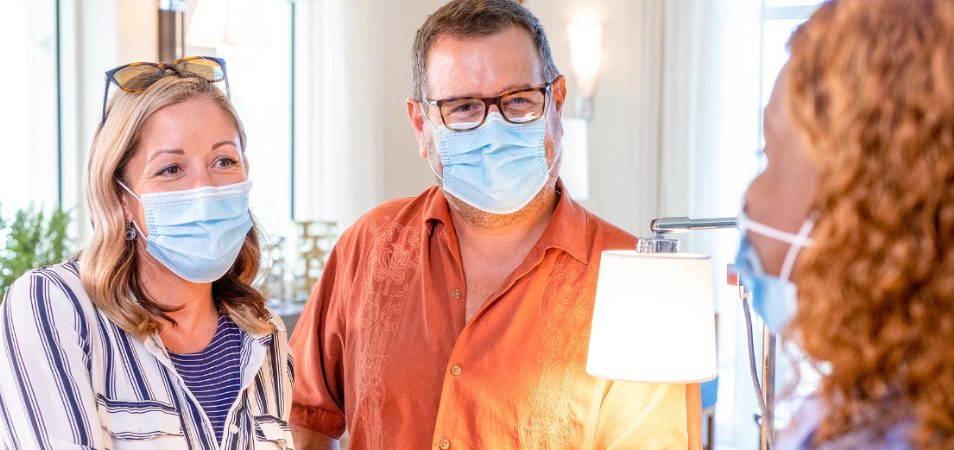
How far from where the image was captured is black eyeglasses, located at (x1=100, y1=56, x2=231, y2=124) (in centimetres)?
172

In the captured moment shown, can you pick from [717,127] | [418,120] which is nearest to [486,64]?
[418,120]

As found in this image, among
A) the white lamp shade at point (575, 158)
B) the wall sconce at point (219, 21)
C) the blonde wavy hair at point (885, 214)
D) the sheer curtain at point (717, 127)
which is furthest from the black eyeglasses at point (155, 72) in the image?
the sheer curtain at point (717, 127)

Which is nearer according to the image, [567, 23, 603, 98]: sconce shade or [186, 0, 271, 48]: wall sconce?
[186, 0, 271, 48]: wall sconce

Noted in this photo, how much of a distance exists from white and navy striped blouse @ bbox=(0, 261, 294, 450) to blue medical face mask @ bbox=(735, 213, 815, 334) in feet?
3.23

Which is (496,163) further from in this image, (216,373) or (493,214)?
(216,373)

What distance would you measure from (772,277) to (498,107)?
87 cm

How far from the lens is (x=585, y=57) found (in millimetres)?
5918

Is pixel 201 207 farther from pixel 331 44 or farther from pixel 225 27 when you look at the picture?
pixel 331 44

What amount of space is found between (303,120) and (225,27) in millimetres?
1510

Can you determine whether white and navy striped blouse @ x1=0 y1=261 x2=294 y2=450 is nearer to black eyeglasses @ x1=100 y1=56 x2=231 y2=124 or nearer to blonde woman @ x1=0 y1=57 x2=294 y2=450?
blonde woman @ x1=0 y1=57 x2=294 y2=450

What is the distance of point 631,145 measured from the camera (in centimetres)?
593

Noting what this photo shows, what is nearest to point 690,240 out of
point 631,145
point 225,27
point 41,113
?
point 631,145

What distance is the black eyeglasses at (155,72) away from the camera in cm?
172

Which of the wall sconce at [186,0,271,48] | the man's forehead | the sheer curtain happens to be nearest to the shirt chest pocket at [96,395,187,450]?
Result: the man's forehead
